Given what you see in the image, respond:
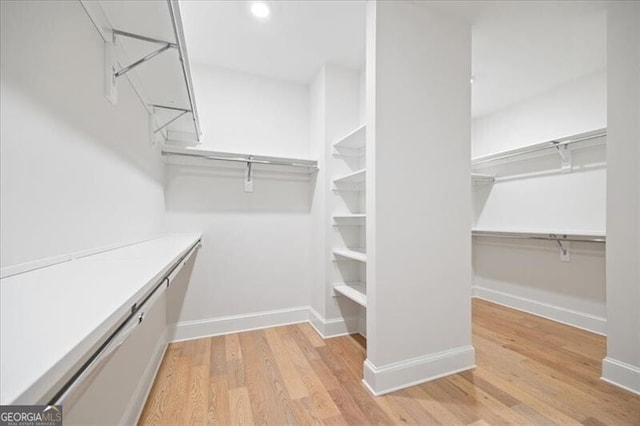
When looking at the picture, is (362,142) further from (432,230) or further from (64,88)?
(64,88)

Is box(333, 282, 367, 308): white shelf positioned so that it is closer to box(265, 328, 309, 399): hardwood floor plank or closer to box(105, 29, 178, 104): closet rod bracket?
box(265, 328, 309, 399): hardwood floor plank

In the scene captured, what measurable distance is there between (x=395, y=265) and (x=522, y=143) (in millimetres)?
2574

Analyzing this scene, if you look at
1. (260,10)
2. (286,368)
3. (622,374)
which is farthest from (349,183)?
(622,374)

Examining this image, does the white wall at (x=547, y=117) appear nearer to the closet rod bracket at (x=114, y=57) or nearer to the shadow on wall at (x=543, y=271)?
the shadow on wall at (x=543, y=271)

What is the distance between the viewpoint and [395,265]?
1.62 metres

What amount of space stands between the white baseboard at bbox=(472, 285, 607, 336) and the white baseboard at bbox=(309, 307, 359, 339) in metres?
1.93

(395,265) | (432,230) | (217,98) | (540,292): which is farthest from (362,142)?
(540,292)

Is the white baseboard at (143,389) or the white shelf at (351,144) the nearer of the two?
the white baseboard at (143,389)

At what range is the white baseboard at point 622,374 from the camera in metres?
1.52

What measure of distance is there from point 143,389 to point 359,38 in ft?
8.95

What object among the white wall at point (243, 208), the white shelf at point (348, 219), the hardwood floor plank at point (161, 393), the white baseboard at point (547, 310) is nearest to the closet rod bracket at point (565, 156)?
the white baseboard at point (547, 310)

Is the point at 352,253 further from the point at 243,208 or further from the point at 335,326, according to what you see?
the point at 243,208

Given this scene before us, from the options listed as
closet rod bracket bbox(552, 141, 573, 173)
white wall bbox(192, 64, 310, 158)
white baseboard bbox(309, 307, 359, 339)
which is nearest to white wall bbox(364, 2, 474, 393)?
white baseboard bbox(309, 307, 359, 339)

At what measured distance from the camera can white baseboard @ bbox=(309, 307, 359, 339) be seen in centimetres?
231
